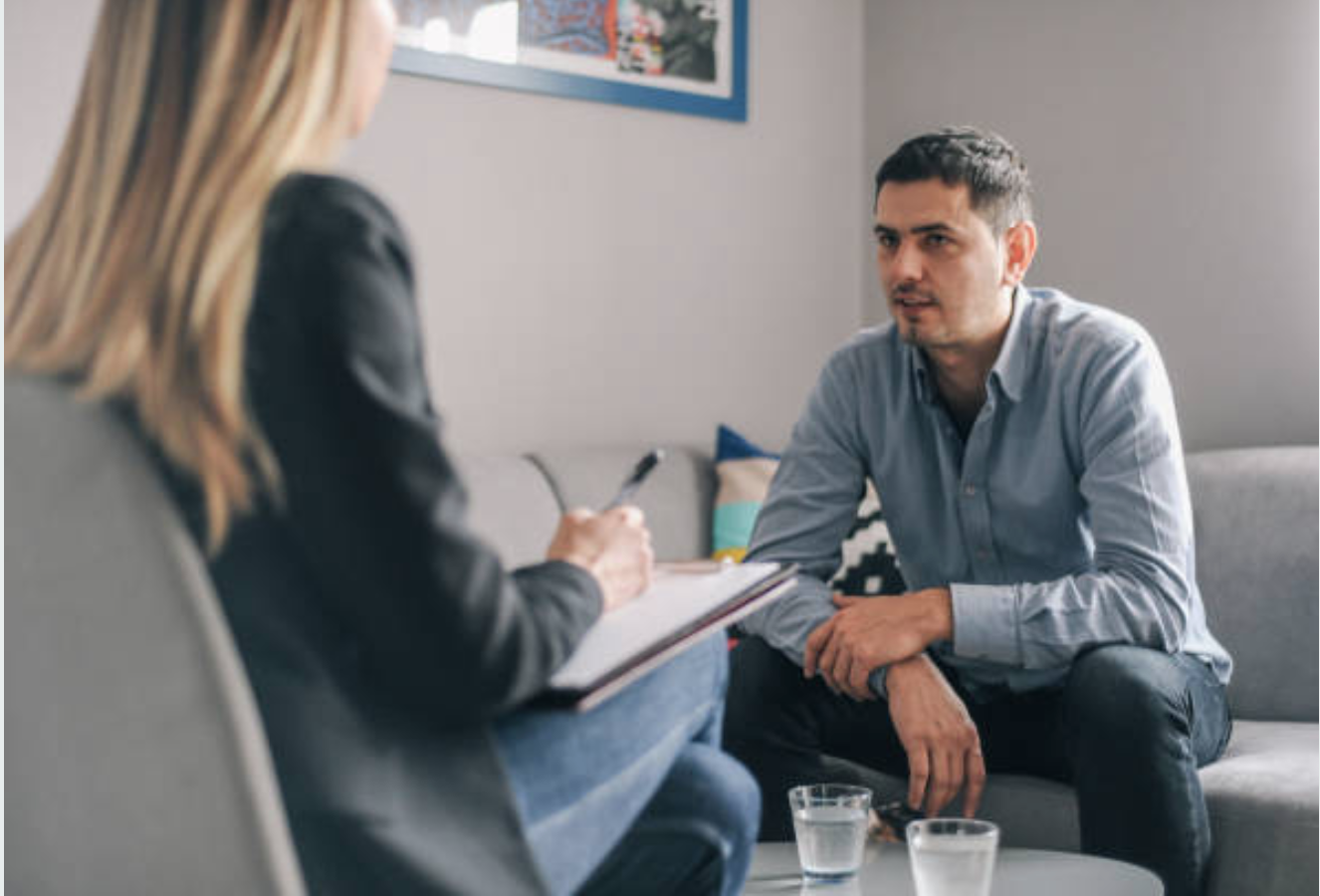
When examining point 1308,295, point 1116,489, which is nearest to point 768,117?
point 1308,295

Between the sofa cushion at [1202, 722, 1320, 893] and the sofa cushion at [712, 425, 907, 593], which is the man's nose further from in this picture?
the sofa cushion at [1202, 722, 1320, 893]

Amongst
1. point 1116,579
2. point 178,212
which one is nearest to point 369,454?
point 178,212

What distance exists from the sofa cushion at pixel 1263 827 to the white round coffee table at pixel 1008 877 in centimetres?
39

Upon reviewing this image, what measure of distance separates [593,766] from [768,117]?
2.26 m

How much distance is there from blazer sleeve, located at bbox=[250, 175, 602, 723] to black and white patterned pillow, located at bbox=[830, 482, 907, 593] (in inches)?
57.4

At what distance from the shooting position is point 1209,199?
8.34ft

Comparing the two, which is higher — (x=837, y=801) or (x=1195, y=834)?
(x=837, y=801)

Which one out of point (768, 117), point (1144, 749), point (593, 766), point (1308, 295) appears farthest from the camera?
point (768, 117)

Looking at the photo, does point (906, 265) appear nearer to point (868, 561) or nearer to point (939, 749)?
point (868, 561)

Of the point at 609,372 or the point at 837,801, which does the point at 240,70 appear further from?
the point at 609,372

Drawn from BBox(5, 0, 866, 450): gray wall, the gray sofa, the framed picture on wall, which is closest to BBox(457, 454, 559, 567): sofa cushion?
BBox(5, 0, 866, 450): gray wall

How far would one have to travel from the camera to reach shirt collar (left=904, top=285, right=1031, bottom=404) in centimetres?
185

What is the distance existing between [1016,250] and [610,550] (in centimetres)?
114

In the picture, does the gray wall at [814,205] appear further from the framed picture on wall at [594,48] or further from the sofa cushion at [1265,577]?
the sofa cushion at [1265,577]
